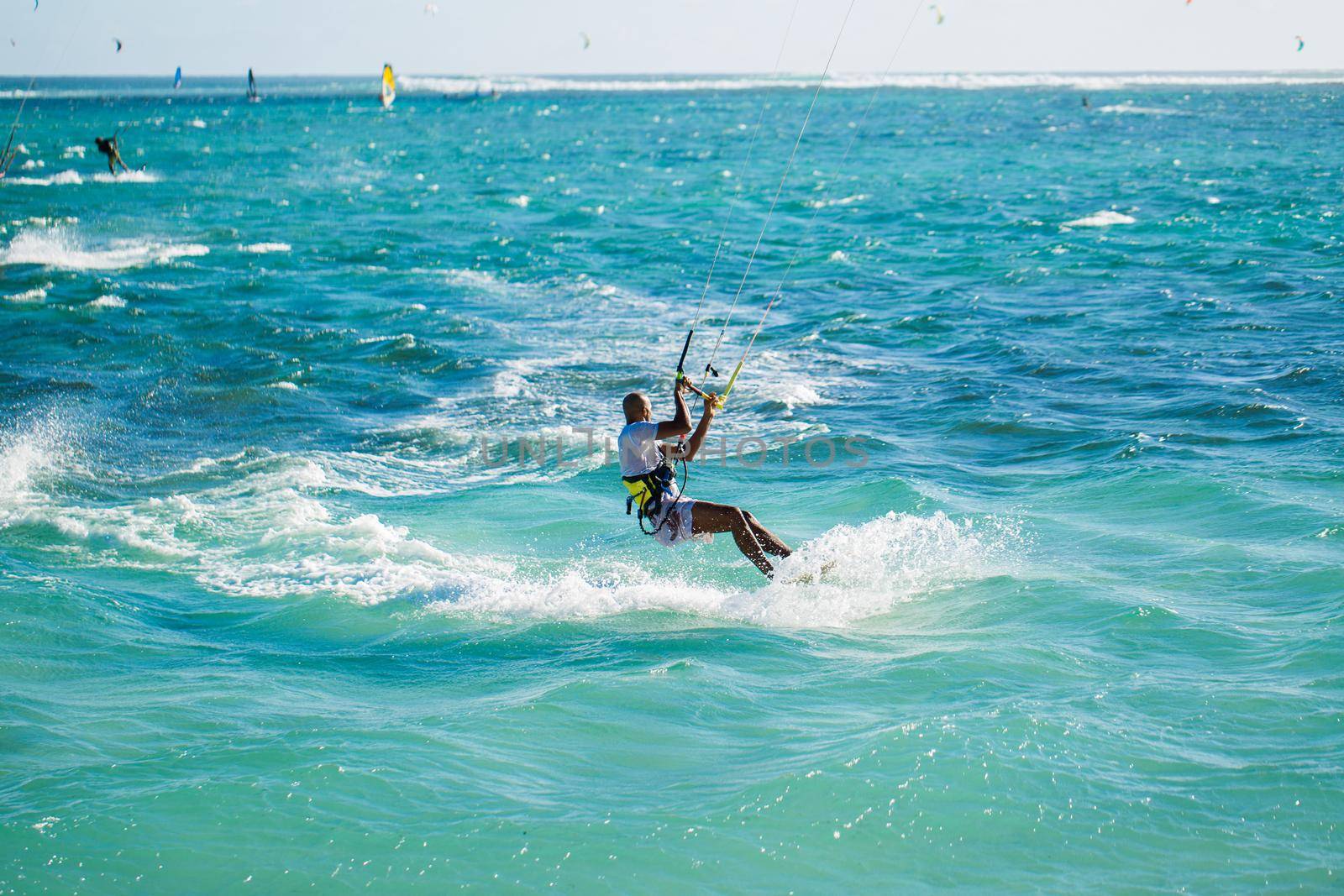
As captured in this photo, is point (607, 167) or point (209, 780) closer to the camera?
point (209, 780)

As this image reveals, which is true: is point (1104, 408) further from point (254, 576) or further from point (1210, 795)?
point (254, 576)

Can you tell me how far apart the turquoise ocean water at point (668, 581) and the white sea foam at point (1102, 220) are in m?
2.96

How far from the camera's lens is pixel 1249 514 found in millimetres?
9766

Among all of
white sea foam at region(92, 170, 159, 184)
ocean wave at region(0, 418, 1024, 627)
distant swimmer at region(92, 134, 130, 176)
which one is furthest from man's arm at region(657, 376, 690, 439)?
white sea foam at region(92, 170, 159, 184)

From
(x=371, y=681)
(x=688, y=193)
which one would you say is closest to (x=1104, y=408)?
(x=371, y=681)

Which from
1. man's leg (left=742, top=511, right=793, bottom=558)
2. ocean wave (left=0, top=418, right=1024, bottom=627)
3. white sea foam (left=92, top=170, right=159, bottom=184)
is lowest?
ocean wave (left=0, top=418, right=1024, bottom=627)

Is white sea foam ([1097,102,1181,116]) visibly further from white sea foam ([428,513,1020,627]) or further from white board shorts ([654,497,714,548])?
white board shorts ([654,497,714,548])

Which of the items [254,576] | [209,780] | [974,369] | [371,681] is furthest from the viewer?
[974,369]

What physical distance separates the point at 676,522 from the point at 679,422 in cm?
97

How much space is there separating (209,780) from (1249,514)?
8.22m

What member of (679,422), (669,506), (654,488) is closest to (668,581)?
(669,506)

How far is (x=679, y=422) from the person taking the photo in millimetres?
7730

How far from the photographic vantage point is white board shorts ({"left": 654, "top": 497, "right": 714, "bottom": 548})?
329 inches

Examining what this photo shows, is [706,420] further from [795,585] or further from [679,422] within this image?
[795,585]
